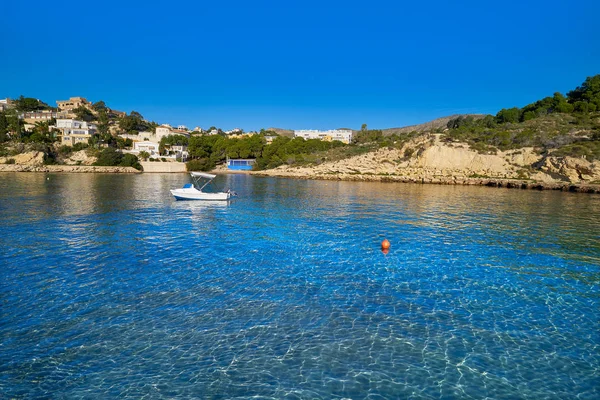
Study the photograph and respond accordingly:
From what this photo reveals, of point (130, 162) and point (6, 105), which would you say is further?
point (6, 105)

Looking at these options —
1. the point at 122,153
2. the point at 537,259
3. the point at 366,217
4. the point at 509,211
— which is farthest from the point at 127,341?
the point at 122,153

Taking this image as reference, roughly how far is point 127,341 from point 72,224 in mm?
17489

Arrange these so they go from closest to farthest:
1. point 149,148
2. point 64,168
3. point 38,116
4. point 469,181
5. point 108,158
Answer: point 469,181
point 64,168
point 108,158
point 149,148
point 38,116

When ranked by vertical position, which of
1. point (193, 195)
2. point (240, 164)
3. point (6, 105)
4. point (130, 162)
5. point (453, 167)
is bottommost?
point (193, 195)

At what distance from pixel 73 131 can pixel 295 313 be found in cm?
12867

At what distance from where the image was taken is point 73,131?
379ft

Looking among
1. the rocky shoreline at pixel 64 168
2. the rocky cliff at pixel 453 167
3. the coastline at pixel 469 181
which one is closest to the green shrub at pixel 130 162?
the rocky shoreline at pixel 64 168

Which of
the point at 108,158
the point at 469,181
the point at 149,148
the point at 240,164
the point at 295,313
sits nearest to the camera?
the point at 295,313

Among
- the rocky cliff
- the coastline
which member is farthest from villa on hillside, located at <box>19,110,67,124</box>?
the coastline

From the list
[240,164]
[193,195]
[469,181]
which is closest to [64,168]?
[240,164]

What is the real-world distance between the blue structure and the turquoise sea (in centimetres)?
8642

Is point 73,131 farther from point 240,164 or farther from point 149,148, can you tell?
point 240,164

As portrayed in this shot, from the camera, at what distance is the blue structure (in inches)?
4291

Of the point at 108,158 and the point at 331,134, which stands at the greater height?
the point at 331,134
